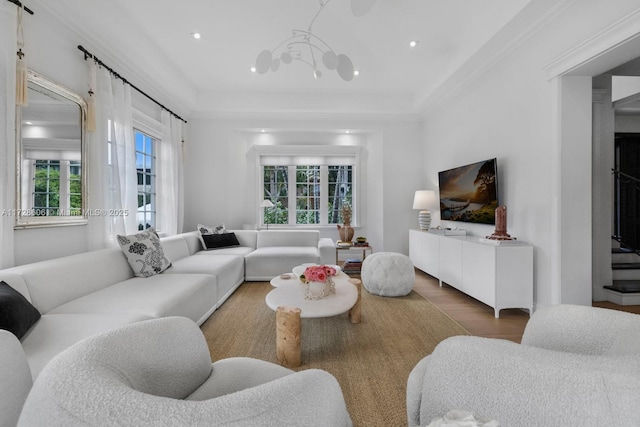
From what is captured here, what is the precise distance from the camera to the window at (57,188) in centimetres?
219

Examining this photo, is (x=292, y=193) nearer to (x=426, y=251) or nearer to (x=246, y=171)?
(x=246, y=171)

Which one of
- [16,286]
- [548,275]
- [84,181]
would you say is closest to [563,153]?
[548,275]

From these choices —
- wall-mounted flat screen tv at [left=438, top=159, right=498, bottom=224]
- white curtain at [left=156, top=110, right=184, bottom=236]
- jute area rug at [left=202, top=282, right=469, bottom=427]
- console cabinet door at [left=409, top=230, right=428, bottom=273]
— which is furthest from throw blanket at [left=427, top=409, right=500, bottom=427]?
white curtain at [left=156, top=110, right=184, bottom=236]

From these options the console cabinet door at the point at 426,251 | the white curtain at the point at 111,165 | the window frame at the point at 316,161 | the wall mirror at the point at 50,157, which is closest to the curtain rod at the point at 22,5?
the wall mirror at the point at 50,157

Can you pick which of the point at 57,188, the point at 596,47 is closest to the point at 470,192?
the point at 596,47

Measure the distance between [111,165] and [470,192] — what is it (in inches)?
164

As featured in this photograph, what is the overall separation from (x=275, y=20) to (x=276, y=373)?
10.6ft

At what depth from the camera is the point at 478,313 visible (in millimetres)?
2807

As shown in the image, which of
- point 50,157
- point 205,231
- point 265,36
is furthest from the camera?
point 205,231

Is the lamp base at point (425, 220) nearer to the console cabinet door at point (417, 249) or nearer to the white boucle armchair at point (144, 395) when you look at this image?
the console cabinet door at point (417, 249)

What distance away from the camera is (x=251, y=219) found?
5406mm

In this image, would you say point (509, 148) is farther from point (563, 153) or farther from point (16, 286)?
point (16, 286)

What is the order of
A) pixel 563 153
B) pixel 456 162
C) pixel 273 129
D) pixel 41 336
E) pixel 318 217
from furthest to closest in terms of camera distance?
pixel 318 217
pixel 273 129
pixel 456 162
pixel 563 153
pixel 41 336

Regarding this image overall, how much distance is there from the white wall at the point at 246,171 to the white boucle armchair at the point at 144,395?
15.1 feet
